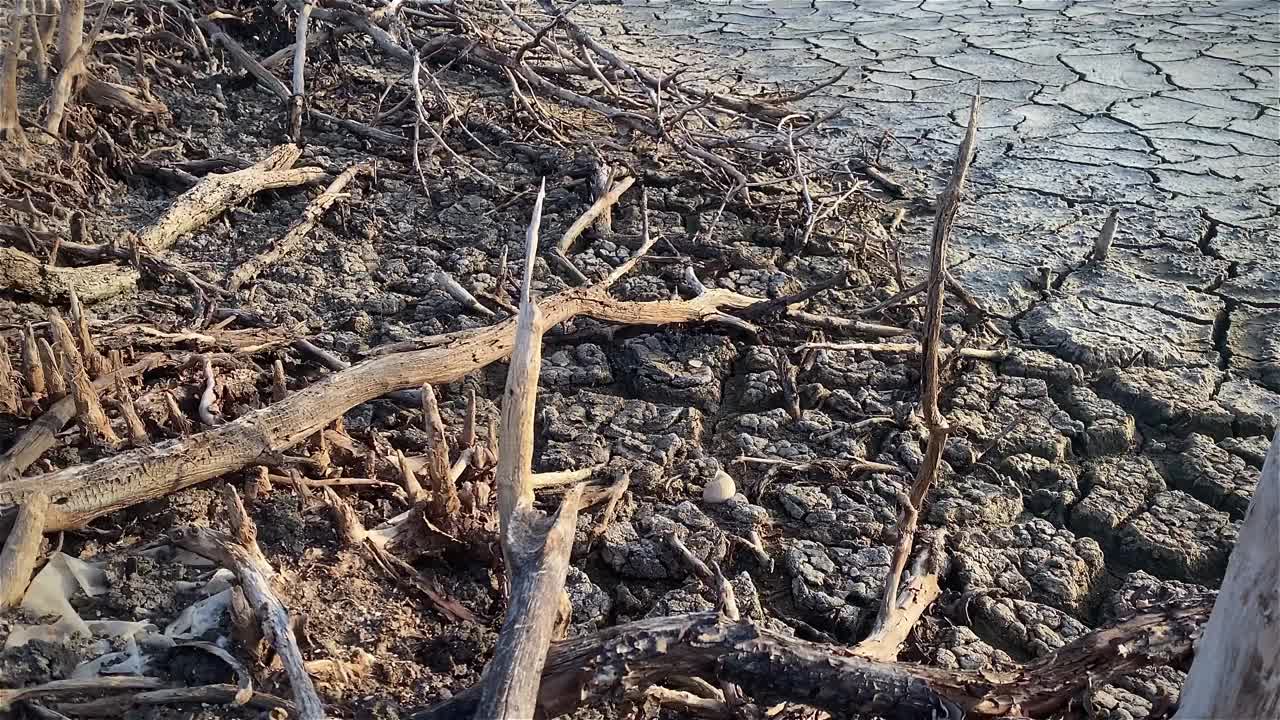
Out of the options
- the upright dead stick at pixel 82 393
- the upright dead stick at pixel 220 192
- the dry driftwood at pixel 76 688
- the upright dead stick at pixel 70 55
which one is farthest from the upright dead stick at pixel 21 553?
the upright dead stick at pixel 70 55

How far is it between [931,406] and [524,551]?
3.34 ft

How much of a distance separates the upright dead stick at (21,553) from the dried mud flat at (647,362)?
5 centimetres

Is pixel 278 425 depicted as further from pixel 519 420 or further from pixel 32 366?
pixel 519 420

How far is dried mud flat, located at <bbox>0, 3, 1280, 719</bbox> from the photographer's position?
5.97ft

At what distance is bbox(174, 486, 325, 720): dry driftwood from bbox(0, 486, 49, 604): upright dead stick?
0.80 ft

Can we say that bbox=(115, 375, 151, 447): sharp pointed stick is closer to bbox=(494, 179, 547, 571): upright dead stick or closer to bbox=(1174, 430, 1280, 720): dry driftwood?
bbox=(494, 179, 547, 571): upright dead stick

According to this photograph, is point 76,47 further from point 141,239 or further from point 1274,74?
point 1274,74

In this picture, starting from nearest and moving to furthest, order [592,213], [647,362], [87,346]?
[87,346], [647,362], [592,213]

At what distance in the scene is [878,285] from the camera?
3182 mm

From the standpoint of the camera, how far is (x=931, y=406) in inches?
83.0

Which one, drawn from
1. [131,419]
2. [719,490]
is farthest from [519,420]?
[131,419]

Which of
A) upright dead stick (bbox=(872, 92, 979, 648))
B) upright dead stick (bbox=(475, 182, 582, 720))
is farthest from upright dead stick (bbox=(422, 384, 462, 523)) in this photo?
upright dead stick (bbox=(872, 92, 979, 648))

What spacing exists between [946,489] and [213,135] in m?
2.90

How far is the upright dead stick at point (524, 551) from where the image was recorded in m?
1.24
